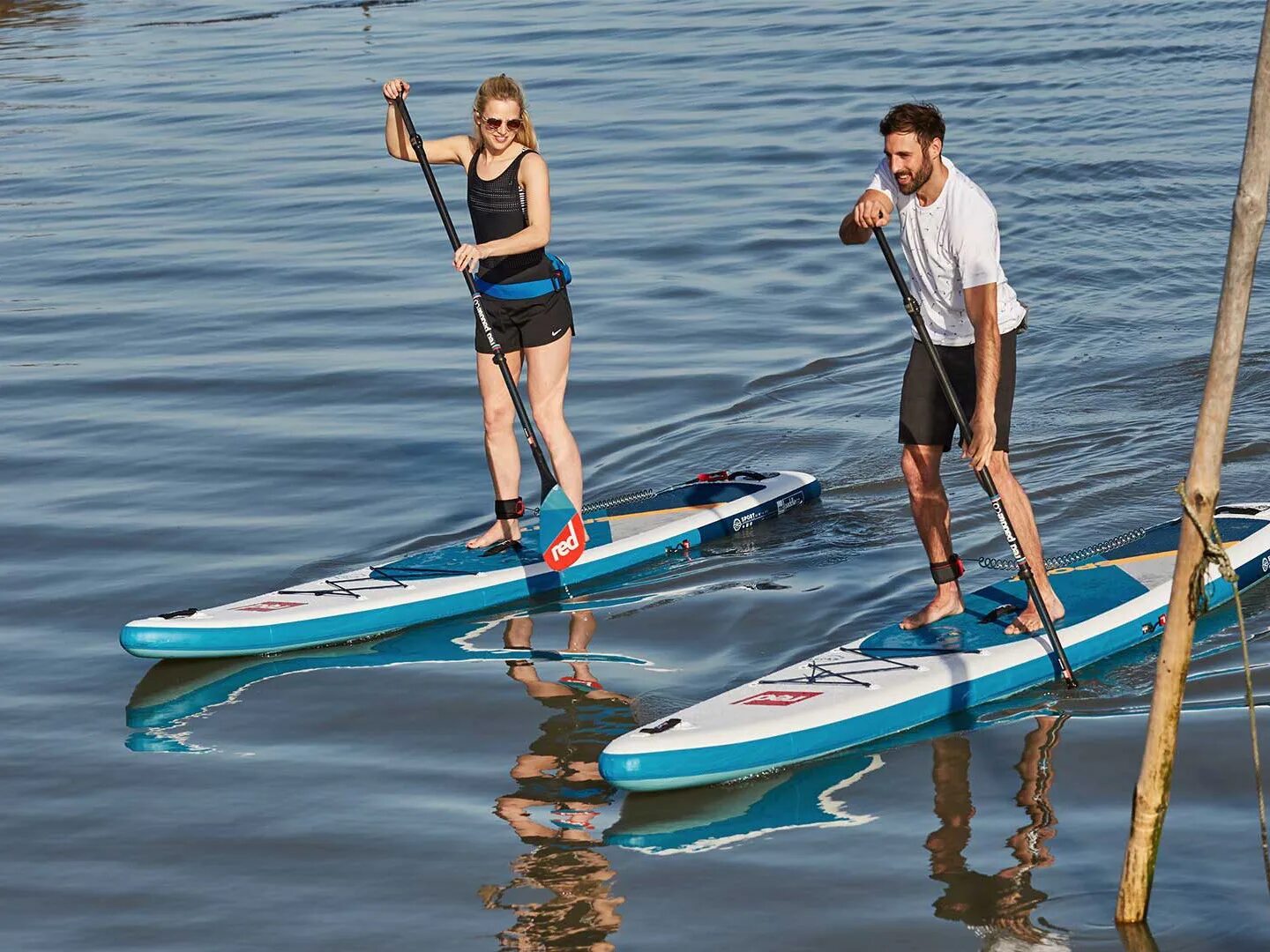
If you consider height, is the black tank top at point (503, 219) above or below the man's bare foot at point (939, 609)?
above

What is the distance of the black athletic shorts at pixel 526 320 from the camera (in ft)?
29.1

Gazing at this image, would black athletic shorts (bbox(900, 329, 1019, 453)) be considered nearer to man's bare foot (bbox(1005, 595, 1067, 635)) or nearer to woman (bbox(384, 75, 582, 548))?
man's bare foot (bbox(1005, 595, 1067, 635))

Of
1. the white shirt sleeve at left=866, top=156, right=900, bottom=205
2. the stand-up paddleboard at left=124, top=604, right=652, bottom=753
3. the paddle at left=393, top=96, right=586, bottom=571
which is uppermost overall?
the white shirt sleeve at left=866, top=156, right=900, bottom=205

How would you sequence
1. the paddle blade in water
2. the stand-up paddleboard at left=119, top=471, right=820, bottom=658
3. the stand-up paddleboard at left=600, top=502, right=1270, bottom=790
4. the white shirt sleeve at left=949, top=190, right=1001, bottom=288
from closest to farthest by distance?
the stand-up paddleboard at left=600, top=502, right=1270, bottom=790 → the white shirt sleeve at left=949, top=190, right=1001, bottom=288 → the stand-up paddleboard at left=119, top=471, right=820, bottom=658 → the paddle blade in water

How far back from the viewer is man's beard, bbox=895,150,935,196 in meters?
7.06

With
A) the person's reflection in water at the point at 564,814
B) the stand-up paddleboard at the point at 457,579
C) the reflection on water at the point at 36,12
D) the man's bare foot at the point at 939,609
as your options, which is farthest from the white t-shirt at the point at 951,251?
the reflection on water at the point at 36,12

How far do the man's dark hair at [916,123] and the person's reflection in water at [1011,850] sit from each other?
7.82 feet

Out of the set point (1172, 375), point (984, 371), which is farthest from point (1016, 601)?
point (1172, 375)

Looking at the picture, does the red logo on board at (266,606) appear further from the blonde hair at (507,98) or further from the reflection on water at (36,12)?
the reflection on water at (36,12)

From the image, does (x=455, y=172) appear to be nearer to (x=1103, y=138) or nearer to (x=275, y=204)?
(x=275, y=204)

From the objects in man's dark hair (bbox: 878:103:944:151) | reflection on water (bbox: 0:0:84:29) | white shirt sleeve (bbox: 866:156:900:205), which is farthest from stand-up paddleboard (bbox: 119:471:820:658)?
reflection on water (bbox: 0:0:84:29)

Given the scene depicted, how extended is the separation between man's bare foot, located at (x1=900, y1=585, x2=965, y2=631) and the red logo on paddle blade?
6.17 ft

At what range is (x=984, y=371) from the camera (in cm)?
711

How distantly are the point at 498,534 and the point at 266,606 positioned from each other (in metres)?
1.40
